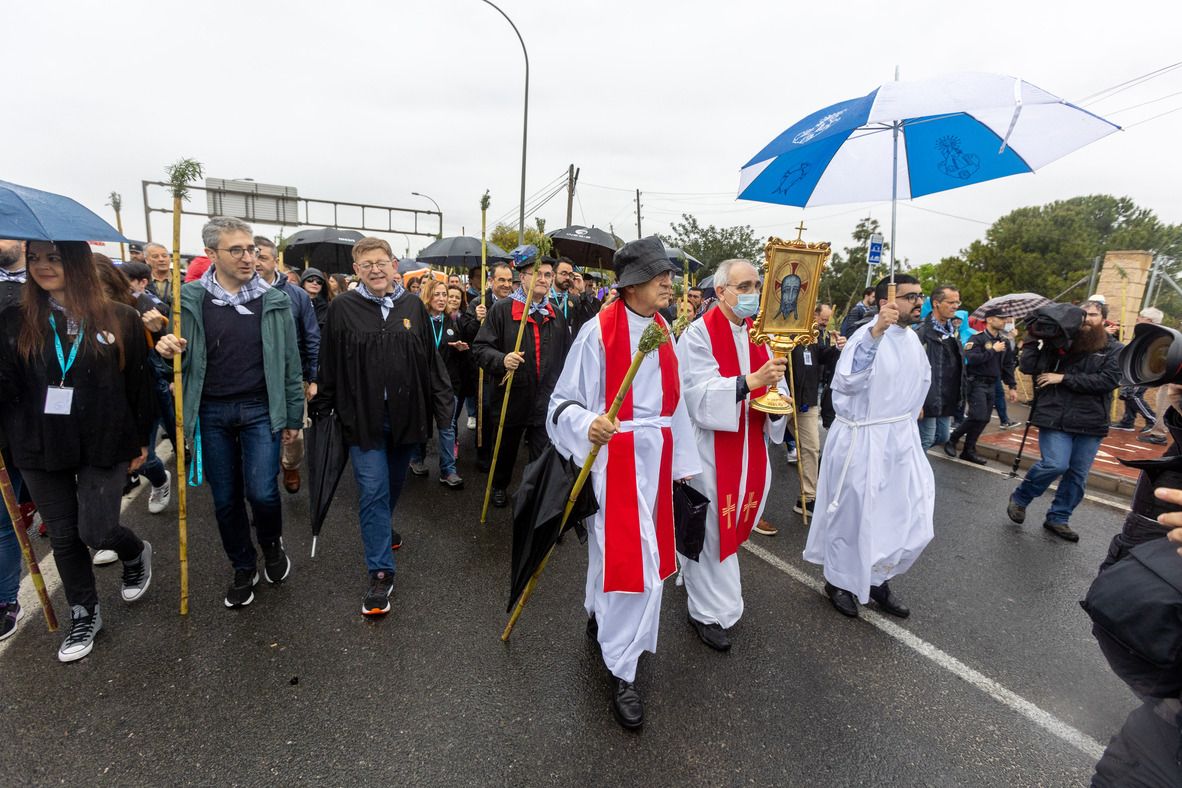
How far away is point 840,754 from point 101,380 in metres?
3.60

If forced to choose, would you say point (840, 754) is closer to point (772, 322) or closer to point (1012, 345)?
point (772, 322)

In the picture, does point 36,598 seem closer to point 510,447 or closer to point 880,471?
point 510,447

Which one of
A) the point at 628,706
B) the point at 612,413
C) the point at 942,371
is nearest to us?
the point at 612,413

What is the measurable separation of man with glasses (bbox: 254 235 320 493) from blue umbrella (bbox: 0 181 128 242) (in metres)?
0.64

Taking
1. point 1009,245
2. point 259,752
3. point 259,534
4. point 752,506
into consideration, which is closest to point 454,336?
point 259,534

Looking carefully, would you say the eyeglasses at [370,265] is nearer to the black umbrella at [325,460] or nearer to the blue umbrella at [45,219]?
the black umbrella at [325,460]

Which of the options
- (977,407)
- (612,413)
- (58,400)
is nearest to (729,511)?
(612,413)

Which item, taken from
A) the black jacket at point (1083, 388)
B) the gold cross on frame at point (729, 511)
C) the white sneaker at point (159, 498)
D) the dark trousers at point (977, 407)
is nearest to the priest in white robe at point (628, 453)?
the gold cross on frame at point (729, 511)

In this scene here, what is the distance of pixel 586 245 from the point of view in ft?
26.0

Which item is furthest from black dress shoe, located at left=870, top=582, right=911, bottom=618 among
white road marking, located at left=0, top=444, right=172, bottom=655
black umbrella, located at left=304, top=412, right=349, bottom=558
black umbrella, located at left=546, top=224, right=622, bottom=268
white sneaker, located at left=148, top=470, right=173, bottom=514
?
black umbrella, located at left=546, top=224, right=622, bottom=268

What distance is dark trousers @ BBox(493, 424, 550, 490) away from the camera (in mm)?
4727

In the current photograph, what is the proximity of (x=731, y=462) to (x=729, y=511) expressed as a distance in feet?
0.84

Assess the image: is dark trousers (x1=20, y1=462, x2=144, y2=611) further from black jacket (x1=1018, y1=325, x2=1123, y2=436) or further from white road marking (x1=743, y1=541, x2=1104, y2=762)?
black jacket (x1=1018, y1=325, x2=1123, y2=436)

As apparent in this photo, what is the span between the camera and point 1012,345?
724 centimetres
